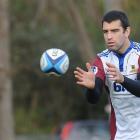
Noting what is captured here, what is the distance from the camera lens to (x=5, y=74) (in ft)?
63.1

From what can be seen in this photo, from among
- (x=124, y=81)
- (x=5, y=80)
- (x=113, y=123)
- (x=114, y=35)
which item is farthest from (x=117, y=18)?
(x=5, y=80)

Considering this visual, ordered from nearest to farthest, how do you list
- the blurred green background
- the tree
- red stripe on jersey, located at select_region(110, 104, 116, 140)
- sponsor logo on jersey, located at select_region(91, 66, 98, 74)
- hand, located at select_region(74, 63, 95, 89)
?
hand, located at select_region(74, 63, 95, 89)
sponsor logo on jersey, located at select_region(91, 66, 98, 74)
red stripe on jersey, located at select_region(110, 104, 116, 140)
the tree
the blurred green background

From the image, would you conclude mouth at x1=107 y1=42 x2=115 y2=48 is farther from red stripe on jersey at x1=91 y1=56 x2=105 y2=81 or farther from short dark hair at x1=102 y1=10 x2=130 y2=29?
red stripe on jersey at x1=91 y1=56 x2=105 y2=81

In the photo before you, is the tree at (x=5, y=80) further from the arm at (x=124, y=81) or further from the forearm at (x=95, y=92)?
the arm at (x=124, y=81)

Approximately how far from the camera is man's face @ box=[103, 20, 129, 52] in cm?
769

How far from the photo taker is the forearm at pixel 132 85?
750 centimetres

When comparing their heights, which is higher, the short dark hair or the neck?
the short dark hair

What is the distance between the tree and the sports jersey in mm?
11084

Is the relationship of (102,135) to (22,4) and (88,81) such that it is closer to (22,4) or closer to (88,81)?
(22,4)

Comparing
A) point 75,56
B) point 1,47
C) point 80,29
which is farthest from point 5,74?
point 75,56

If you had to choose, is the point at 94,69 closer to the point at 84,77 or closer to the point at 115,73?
the point at 84,77

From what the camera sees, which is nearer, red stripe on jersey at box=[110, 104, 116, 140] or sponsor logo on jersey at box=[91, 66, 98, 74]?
sponsor logo on jersey at box=[91, 66, 98, 74]

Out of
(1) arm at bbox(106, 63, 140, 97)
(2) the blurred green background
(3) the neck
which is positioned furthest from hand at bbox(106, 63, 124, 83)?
(2) the blurred green background

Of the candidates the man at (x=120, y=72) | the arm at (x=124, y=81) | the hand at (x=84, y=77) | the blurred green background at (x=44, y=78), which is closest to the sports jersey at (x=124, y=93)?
the man at (x=120, y=72)
